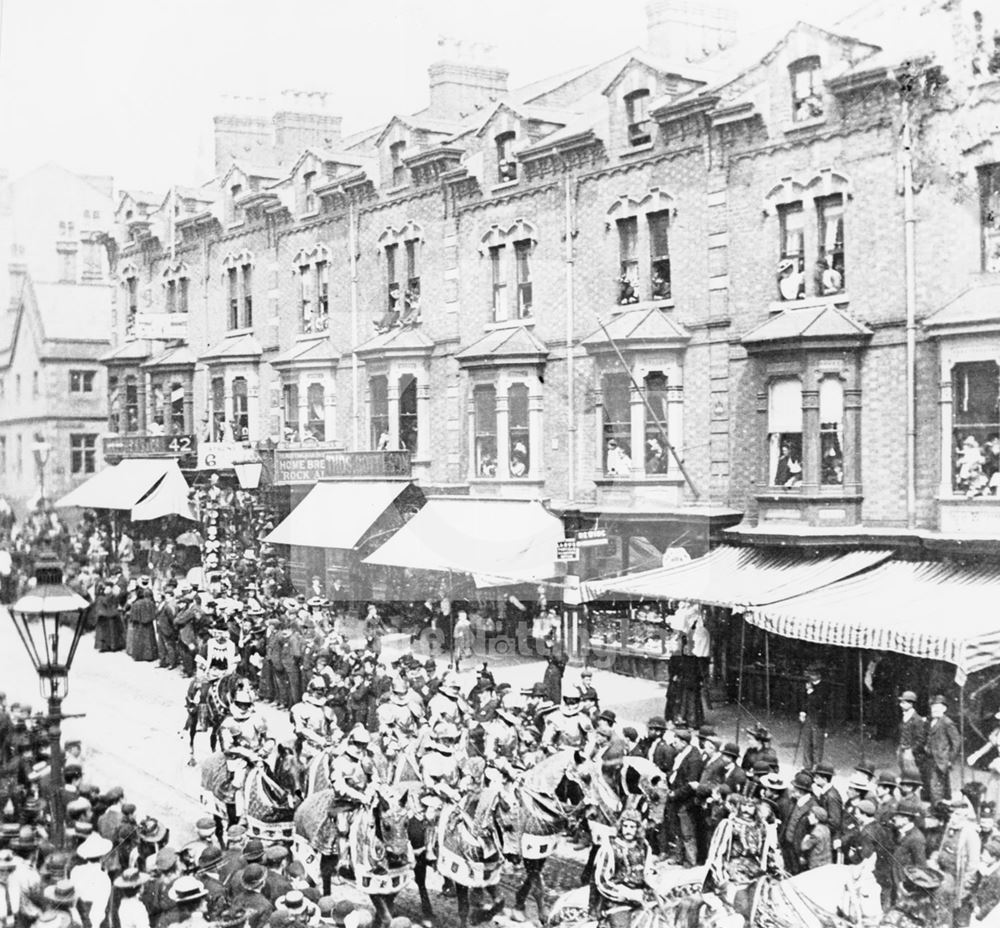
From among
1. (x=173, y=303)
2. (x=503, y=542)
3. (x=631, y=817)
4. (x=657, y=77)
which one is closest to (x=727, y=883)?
(x=631, y=817)

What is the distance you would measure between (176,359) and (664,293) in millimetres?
17706

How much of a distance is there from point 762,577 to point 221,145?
25.0 metres

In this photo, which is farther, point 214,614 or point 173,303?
point 173,303

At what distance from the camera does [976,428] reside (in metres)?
16.9

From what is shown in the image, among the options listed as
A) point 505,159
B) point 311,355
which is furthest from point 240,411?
point 505,159

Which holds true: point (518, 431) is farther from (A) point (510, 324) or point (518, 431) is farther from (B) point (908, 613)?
(B) point (908, 613)

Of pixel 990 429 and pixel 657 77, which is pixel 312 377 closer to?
pixel 657 77

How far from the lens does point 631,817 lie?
36.4 feet

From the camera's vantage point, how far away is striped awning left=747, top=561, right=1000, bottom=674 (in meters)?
14.1

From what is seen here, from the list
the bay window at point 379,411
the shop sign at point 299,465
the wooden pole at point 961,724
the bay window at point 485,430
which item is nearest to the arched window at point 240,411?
the shop sign at point 299,465

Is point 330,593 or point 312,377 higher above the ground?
point 312,377

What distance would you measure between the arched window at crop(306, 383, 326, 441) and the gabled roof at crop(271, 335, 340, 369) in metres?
0.59

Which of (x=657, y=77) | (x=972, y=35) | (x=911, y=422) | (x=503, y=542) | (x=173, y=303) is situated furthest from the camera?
(x=173, y=303)

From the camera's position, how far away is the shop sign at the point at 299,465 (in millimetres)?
28188
